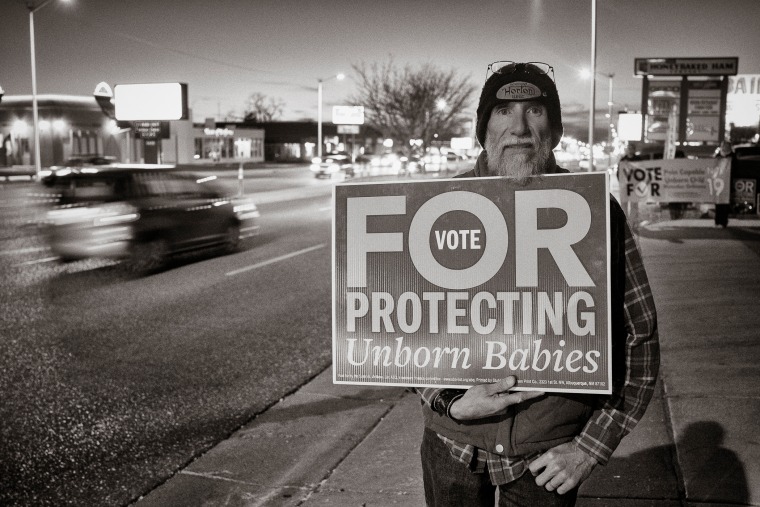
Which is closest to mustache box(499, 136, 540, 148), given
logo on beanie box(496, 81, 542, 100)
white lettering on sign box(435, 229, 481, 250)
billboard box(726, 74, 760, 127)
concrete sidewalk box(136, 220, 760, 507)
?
logo on beanie box(496, 81, 542, 100)

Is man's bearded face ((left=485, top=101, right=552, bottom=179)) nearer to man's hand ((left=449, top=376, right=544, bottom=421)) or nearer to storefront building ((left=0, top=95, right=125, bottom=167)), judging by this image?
man's hand ((left=449, top=376, right=544, bottom=421))

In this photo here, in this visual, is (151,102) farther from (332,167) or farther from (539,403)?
(539,403)

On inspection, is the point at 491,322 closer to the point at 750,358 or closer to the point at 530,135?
the point at 530,135

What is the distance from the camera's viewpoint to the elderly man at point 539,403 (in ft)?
7.04

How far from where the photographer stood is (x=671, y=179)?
725 inches

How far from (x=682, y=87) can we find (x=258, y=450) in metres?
24.8

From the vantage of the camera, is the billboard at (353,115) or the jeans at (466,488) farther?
the billboard at (353,115)

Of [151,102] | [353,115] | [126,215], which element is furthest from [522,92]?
[353,115]

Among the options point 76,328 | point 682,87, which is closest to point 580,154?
point 682,87

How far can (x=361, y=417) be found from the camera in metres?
5.64

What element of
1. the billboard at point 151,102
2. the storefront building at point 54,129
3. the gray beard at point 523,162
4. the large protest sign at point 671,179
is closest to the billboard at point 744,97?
the billboard at point 151,102

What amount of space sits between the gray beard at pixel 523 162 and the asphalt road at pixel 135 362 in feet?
10.3

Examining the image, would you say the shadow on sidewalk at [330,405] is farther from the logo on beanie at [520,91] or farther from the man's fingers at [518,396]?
the logo on beanie at [520,91]

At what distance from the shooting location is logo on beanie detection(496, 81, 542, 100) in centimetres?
221
